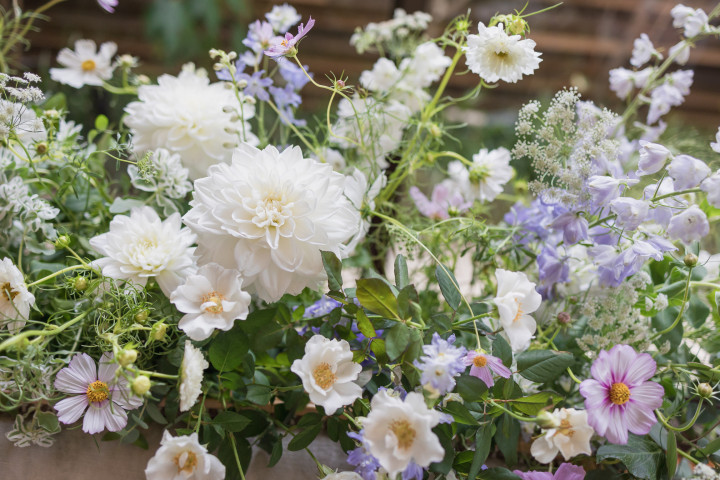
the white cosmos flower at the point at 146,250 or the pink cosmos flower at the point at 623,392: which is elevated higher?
the white cosmos flower at the point at 146,250

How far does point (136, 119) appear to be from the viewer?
1.94 feet

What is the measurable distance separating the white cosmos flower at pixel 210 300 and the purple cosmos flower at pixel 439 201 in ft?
0.98

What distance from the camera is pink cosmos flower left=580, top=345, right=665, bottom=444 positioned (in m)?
0.46

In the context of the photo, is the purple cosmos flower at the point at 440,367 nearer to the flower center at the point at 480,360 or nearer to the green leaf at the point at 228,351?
the flower center at the point at 480,360

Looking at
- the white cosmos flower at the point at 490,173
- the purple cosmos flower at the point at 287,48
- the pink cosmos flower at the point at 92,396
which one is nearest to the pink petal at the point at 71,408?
the pink cosmos flower at the point at 92,396

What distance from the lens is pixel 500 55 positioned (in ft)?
1.66

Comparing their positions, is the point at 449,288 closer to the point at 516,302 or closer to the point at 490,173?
the point at 516,302

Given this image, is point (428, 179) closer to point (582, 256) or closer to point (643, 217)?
point (582, 256)

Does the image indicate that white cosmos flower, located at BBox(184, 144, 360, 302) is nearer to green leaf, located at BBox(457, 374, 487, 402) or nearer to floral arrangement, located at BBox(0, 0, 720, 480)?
floral arrangement, located at BBox(0, 0, 720, 480)

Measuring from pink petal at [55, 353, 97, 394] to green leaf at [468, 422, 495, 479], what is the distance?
1.05ft

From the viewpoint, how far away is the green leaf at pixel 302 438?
19.5 inches

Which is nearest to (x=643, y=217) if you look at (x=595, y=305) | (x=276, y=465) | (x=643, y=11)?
(x=595, y=305)

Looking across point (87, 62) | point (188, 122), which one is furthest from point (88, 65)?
point (188, 122)

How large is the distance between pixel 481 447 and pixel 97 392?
1.04ft
